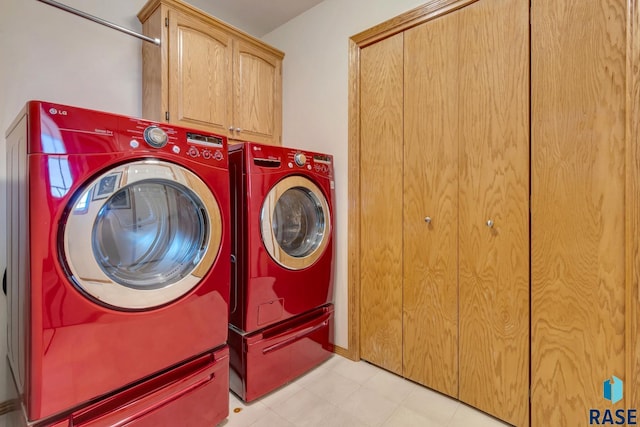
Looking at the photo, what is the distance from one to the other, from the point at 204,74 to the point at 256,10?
0.76 metres

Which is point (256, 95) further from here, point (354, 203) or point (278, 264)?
point (278, 264)

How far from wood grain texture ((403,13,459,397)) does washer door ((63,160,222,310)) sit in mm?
1080

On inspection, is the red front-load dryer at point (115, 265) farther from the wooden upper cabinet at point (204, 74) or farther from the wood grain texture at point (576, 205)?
the wood grain texture at point (576, 205)

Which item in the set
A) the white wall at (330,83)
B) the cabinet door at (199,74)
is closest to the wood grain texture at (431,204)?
the white wall at (330,83)

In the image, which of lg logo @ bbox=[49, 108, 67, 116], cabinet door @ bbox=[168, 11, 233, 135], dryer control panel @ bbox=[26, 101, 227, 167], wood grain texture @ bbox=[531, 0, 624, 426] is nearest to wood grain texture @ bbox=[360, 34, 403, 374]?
wood grain texture @ bbox=[531, 0, 624, 426]

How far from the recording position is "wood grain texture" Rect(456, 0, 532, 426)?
1341 mm

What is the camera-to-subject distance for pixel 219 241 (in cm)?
130

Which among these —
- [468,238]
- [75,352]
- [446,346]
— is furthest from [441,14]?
[75,352]

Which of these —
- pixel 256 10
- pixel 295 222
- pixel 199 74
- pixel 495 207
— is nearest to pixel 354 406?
pixel 295 222

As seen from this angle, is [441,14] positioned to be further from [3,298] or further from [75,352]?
[3,298]

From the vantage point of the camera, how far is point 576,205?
3.96ft

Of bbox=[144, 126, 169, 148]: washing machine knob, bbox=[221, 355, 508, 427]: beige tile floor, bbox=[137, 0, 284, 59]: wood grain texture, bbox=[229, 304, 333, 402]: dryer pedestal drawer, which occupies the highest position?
bbox=[137, 0, 284, 59]: wood grain texture

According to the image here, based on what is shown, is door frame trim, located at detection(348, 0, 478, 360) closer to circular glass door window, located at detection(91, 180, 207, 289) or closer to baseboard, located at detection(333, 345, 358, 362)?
baseboard, located at detection(333, 345, 358, 362)

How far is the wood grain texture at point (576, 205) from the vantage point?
1.13 metres
